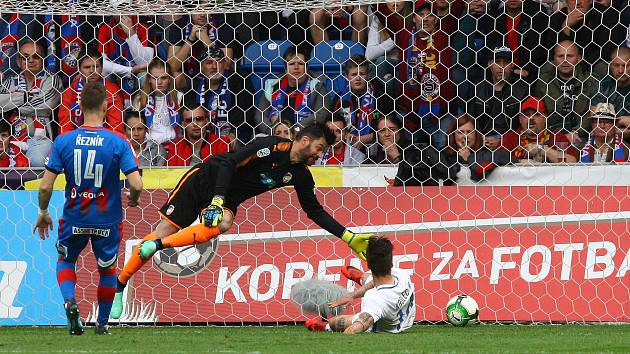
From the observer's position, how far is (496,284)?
9164mm

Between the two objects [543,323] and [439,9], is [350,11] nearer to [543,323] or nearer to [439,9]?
[439,9]

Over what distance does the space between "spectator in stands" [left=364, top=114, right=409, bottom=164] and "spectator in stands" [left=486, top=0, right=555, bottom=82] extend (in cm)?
118

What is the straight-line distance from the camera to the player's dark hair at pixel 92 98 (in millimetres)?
7410

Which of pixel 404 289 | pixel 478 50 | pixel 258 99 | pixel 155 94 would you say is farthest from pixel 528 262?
pixel 155 94

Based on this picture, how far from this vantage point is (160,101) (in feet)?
34.6

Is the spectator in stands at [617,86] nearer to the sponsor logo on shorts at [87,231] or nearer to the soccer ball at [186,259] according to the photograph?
the soccer ball at [186,259]

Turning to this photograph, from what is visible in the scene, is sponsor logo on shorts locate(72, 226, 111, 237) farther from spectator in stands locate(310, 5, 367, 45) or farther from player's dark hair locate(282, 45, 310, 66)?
spectator in stands locate(310, 5, 367, 45)

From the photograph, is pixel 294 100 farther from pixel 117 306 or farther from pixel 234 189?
pixel 117 306

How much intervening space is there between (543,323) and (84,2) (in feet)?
14.7

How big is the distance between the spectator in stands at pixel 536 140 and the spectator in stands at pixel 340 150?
4.14 feet

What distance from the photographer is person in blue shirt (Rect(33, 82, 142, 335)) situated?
24.5 feet

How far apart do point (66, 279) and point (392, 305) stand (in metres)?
2.15

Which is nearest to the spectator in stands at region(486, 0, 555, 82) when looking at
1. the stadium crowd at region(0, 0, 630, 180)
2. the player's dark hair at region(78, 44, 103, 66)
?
the stadium crowd at region(0, 0, 630, 180)

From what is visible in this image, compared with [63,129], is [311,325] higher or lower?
lower
